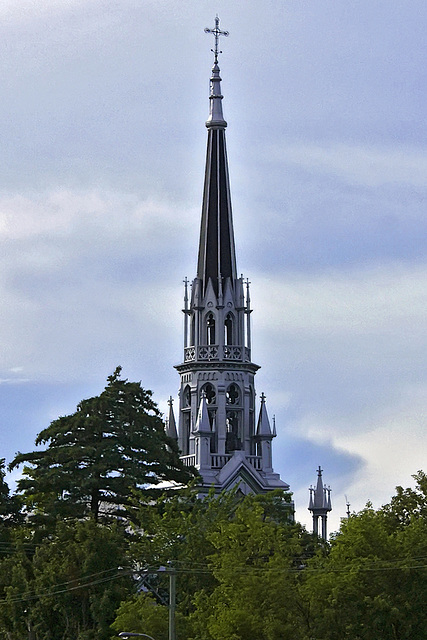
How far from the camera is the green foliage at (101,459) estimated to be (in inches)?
3132

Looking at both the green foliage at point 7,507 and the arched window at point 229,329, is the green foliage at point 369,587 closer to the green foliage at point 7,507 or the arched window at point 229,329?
the green foliage at point 7,507

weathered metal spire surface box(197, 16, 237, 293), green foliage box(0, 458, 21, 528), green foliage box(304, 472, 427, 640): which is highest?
weathered metal spire surface box(197, 16, 237, 293)

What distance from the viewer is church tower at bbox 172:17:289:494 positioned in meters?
130

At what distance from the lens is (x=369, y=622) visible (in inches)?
2479

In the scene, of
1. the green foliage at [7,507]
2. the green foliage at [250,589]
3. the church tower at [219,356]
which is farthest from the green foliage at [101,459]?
the church tower at [219,356]

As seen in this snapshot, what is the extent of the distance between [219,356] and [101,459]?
5091cm

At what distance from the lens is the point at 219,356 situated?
130625mm

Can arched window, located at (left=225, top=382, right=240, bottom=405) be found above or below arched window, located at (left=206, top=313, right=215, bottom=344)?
below

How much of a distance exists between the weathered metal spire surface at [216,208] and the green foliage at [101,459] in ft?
160

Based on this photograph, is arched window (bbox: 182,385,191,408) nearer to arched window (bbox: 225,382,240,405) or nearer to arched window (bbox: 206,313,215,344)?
arched window (bbox: 225,382,240,405)

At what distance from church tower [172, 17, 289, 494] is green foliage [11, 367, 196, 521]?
150 feet

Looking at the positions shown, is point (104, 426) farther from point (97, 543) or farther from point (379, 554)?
point (379, 554)

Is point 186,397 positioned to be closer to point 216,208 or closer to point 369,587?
point 216,208

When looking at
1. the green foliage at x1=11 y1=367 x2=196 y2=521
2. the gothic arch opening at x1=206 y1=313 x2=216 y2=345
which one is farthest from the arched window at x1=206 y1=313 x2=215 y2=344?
the green foliage at x1=11 y1=367 x2=196 y2=521
